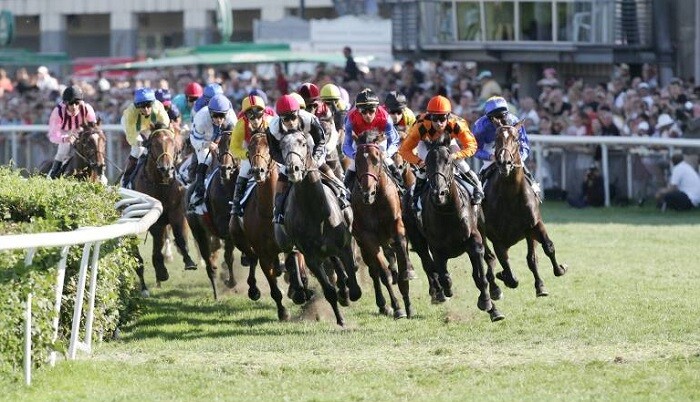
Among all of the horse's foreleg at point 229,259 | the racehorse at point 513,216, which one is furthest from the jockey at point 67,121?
the racehorse at point 513,216

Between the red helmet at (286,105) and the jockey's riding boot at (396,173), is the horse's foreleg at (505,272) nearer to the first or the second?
the jockey's riding boot at (396,173)

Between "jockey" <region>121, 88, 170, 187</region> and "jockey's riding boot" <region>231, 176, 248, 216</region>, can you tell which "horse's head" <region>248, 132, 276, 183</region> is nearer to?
"jockey's riding boot" <region>231, 176, 248, 216</region>

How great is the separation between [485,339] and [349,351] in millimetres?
1035

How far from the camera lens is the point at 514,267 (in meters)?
15.1

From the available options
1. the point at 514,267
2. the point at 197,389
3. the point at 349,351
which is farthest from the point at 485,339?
the point at 514,267

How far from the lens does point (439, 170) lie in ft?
36.3

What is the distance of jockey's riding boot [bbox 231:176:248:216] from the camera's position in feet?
41.3

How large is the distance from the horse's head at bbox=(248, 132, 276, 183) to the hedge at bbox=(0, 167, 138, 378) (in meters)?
1.23

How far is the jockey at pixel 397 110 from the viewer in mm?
13008

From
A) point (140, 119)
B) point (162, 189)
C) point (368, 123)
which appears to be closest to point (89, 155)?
point (140, 119)

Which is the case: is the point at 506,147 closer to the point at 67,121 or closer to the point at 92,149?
the point at 92,149

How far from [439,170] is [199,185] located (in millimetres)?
3504

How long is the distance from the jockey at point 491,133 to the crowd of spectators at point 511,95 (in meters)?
7.13

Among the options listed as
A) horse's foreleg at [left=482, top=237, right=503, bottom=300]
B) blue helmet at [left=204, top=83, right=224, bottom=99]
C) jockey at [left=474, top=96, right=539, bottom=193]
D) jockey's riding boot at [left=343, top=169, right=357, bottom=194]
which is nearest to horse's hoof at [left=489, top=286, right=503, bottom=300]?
horse's foreleg at [left=482, top=237, right=503, bottom=300]
